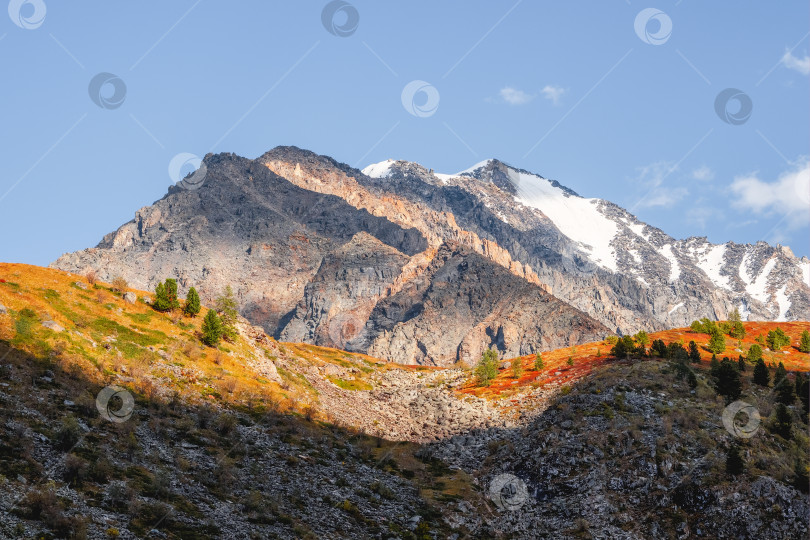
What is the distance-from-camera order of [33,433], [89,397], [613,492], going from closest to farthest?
[33,433] < [89,397] < [613,492]

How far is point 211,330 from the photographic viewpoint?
192 feet

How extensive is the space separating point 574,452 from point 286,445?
20.8m

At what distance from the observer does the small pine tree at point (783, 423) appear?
43.9 m

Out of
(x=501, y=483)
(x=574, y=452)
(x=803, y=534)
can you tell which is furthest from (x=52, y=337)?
(x=803, y=534)

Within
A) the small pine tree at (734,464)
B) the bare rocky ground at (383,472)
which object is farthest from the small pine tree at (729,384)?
→ the small pine tree at (734,464)

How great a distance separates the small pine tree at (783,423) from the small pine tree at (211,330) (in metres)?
48.1

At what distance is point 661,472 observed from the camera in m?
39.4

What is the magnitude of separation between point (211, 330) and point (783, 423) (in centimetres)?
4906

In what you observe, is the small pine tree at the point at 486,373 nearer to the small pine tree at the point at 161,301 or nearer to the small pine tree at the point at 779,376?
the small pine tree at the point at 779,376

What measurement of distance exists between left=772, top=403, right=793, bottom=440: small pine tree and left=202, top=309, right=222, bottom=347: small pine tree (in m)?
48.1

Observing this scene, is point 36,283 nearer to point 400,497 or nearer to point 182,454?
point 182,454

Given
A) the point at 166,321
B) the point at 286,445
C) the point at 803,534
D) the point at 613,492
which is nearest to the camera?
the point at 803,534

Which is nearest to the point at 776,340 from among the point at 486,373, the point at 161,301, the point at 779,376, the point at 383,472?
the point at 779,376

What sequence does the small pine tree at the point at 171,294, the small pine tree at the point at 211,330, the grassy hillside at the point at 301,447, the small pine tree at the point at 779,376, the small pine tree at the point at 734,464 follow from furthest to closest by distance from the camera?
the small pine tree at the point at 171,294
the small pine tree at the point at 211,330
the small pine tree at the point at 779,376
the small pine tree at the point at 734,464
the grassy hillside at the point at 301,447
